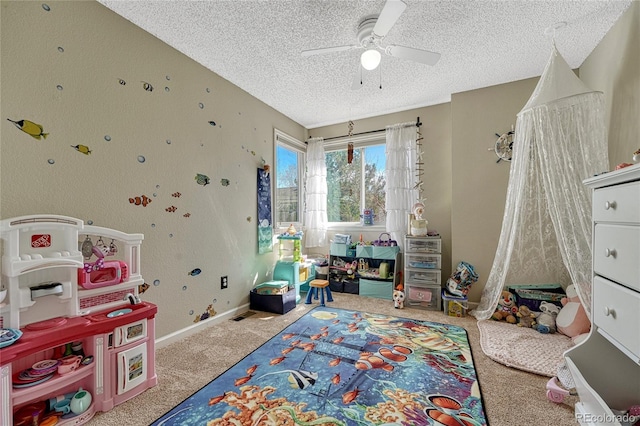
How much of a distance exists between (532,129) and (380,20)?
1.66m

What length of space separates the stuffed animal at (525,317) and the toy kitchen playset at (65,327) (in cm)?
331

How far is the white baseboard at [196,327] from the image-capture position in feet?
7.22

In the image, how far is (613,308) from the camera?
1.14 metres

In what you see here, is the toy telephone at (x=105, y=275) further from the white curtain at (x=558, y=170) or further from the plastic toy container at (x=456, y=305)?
the white curtain at (x=558, y=170)

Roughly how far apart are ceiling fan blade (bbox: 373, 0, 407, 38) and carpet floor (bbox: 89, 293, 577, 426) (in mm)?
2404

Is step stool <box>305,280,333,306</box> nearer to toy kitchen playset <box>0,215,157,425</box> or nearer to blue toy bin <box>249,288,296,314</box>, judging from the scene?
blue toy bin <box>249,288,296,314</box>

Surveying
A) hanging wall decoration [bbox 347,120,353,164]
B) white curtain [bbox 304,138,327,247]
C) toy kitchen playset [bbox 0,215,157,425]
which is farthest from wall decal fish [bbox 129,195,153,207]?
white curtain [bbox 304,138,327,247]

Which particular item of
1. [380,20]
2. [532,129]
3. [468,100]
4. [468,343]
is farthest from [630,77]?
[468,343]

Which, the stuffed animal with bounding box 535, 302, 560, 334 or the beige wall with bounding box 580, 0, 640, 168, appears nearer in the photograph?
the beige wall with bounding box 580, 0, 640, 168

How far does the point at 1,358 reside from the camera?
1.12 meters

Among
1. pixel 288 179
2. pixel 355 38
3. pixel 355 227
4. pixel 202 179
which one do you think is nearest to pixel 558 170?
pixel 355 38

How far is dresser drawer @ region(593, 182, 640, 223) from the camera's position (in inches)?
39.9

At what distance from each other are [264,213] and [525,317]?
314cm

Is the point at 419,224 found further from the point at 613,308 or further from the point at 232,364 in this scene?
the point at 232,364
